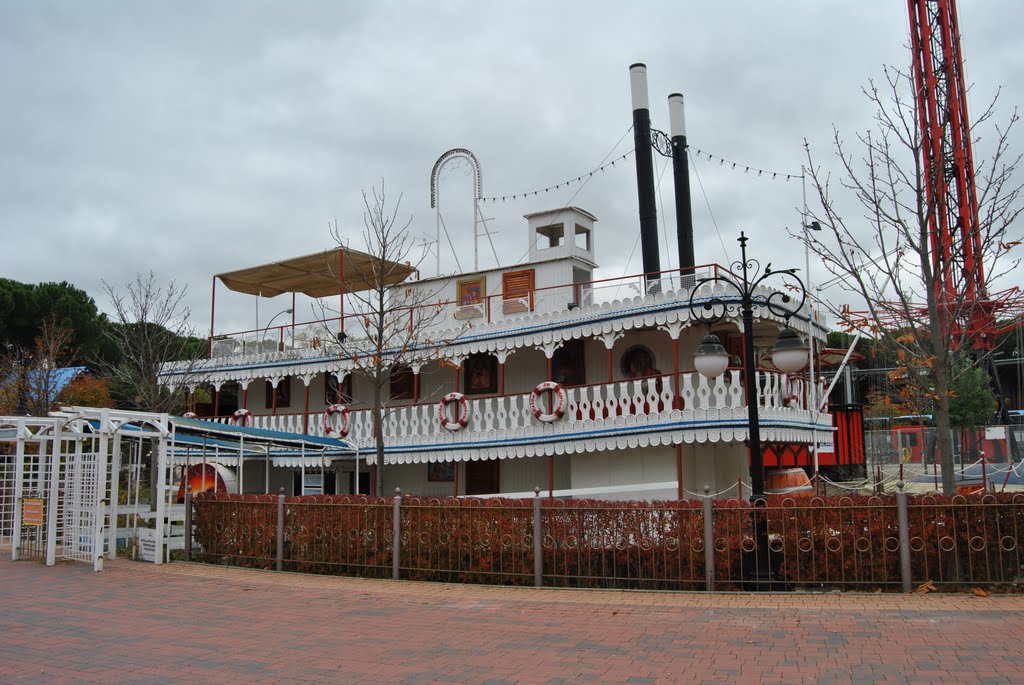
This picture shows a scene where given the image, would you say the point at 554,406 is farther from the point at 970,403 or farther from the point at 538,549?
the point at 970,403

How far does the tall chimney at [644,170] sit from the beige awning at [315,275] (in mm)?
6174

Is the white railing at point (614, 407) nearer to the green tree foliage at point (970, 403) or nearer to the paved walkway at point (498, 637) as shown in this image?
the paved walkway at point (498, 637)

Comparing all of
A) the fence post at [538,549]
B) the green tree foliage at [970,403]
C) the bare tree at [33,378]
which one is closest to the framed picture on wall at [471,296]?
the fence post at [538,549]

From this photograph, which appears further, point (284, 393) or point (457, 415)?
point (284, 393)

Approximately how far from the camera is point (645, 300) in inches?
698

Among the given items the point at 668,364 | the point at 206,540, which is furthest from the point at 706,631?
the point at 668,364

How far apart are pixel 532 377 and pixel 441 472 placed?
3.85m

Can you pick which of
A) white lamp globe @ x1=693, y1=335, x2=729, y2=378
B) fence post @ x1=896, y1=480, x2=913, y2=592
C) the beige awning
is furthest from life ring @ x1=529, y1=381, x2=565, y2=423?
fence post @ x1=896, y1=480, x2=913, y2=592

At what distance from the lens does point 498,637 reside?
328 inches

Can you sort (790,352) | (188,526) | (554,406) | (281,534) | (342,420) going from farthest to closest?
(342,420) < (554,406) < (188,526) < (281,534) < (790,352)

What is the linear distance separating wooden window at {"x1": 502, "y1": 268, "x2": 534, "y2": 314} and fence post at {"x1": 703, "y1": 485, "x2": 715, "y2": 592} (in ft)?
34.8

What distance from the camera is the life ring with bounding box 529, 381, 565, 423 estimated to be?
1852cm

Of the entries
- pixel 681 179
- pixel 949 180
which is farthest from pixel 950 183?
pixel 681 179

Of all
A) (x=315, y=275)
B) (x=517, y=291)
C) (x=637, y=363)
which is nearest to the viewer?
(x=637, y=363)
